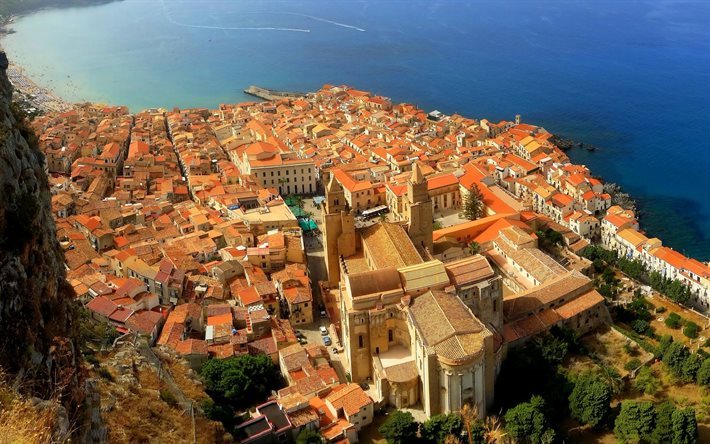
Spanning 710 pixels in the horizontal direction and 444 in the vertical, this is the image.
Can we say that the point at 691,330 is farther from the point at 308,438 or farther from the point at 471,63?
the point at 471,63

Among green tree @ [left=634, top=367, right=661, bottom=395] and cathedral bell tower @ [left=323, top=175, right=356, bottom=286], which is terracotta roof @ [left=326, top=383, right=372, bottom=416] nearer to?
cathedral bell tower @ [left=323, top=175, right=356, bottom=286]

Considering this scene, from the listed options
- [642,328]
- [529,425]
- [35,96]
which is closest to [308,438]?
[529,425]

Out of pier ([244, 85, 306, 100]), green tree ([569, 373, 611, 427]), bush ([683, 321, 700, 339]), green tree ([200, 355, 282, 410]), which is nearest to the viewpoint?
green tree ([569, 373, 611, 427])

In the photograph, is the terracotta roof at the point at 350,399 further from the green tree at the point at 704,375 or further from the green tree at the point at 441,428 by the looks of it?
the green tree at the point at 704,375

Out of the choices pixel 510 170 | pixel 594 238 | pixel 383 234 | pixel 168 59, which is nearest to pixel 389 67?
pixel 168 59

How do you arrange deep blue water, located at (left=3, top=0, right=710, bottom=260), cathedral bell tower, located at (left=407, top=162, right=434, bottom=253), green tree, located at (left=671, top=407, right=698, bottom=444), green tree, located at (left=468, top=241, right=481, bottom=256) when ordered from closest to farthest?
1. green tree, located at (left=671, top=407, right=698, bottom=444)
2. cathedral bell tower, located at (left=407, top=162, right=434, bottom=253)
3. green tree, located at (left=468, top=241, right=481, bottom=256)
4. deep blue water, located at (left=3, top=0, right=710, bottom=260)

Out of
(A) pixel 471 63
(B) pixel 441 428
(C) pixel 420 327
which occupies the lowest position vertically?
(B) pixel 441 428

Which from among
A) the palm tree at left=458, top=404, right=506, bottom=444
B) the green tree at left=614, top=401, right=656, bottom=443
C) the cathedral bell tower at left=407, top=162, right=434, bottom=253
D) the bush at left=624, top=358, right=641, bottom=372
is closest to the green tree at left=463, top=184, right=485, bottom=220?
the cathedral bell tower at left=407, top=162, right=434, bottom=253

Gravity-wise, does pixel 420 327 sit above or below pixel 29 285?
below

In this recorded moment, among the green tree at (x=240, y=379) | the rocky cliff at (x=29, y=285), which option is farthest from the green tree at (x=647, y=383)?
the rocky cliff at (x=29, y=285)
